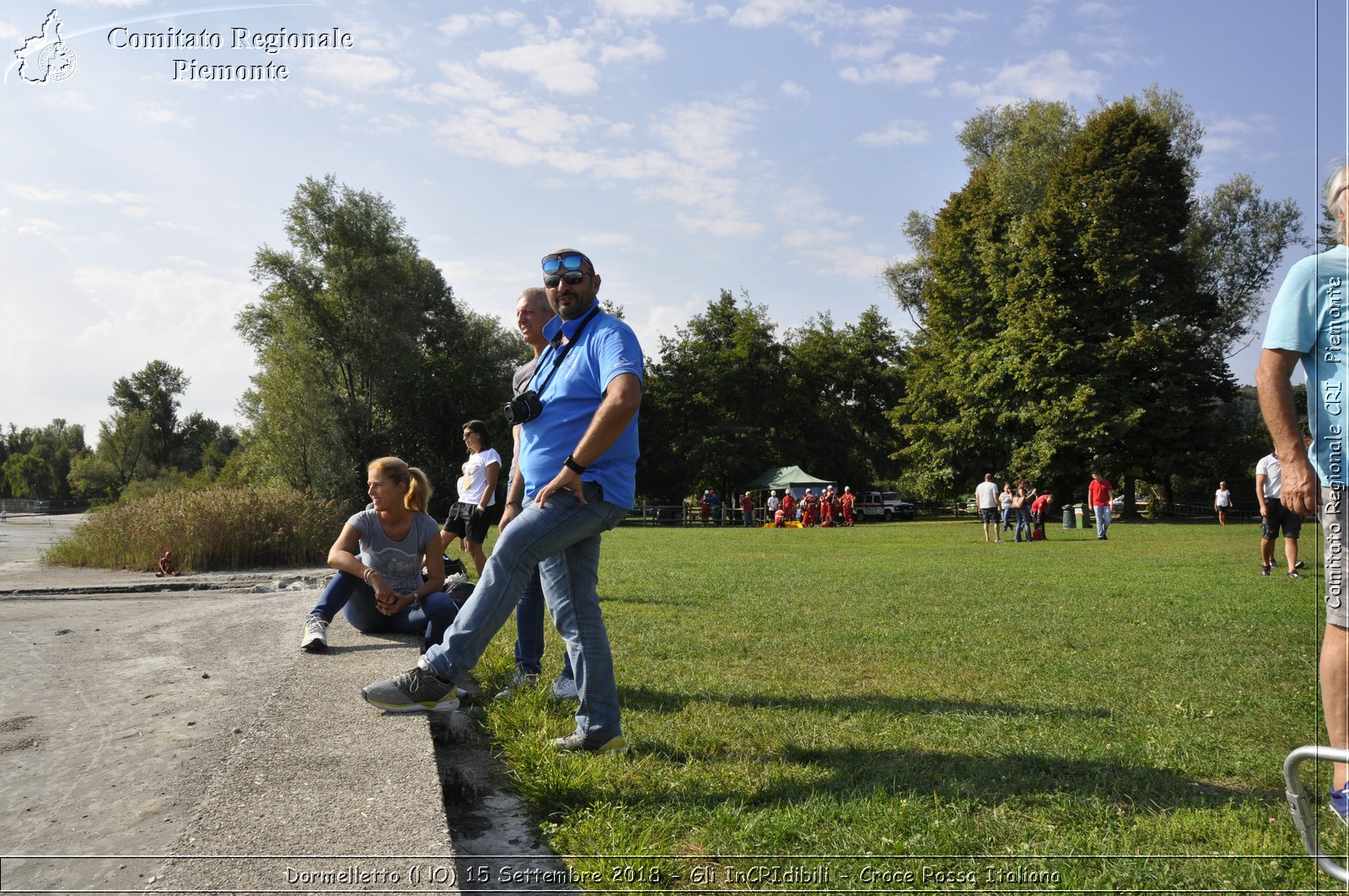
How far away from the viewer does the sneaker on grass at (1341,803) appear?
299cm

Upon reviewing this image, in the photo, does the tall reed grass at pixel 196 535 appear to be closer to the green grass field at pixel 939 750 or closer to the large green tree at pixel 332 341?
the green grass field at pixel 939 750

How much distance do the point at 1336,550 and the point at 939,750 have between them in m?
1.78

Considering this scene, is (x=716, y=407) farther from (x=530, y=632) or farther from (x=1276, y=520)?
(x=530, y=632)

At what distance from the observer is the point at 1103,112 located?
39.8 metres

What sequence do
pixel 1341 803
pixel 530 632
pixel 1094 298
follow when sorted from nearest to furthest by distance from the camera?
pixel 1341 803, pixel 530 632, pixel 1094 298

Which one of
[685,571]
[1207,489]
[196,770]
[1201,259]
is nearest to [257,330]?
[685,571]

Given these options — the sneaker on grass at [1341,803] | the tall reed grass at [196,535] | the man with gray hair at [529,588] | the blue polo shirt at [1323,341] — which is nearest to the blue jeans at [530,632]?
the man with gray hair at [529,588]

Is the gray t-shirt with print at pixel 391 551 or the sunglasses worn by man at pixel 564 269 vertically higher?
the sunglasses worn by man at pixel 564 269

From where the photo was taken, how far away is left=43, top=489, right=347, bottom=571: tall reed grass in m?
15.8

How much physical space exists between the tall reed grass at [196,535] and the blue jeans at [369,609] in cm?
1092

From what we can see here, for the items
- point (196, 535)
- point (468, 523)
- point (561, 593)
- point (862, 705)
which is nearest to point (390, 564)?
point (468, 523)

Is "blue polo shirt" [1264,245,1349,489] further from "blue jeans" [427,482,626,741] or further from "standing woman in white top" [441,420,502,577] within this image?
"standing woman in white top" [441,420,502,577]

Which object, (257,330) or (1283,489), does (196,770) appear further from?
(257,330)

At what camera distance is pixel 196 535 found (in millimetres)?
15781
